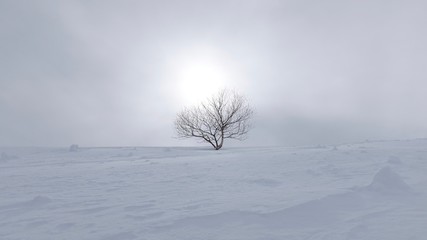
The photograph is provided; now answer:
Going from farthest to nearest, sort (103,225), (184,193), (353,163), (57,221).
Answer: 1. (353,163)
2. (184,193)
3. (57,221)
4. (103,225)

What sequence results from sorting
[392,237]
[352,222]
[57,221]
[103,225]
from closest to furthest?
1. [392,237]
2. [352,222]
3. [103,225]
4. [57,221]

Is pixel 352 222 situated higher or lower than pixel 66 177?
lower

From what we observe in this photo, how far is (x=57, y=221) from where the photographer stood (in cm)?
421

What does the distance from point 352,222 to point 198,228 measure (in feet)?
5.64

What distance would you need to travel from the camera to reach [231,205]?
443cm

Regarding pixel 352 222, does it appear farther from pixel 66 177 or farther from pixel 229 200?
pixel 66 177

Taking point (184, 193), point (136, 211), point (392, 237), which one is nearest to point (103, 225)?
point (136, 211)

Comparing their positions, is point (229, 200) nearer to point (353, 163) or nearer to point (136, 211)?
point (136, 211)

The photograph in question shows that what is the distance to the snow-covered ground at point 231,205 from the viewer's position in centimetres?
360

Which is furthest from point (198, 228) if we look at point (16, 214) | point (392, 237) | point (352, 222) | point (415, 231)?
point (16, 214)

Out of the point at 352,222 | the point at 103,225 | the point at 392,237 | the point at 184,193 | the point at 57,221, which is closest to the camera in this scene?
the point at 392,237

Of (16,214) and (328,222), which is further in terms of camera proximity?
(16,214)

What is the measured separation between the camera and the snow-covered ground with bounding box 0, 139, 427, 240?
360 centimetres

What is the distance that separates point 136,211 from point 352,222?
270 centimetres
